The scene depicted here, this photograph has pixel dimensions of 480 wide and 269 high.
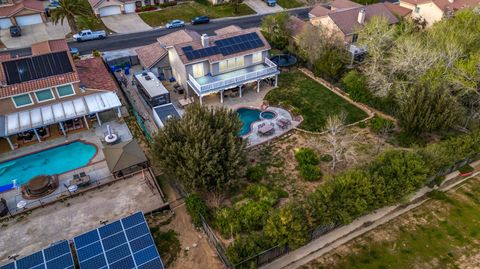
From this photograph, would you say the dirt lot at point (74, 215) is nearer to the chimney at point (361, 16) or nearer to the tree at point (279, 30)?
the tree at point (279, 30)

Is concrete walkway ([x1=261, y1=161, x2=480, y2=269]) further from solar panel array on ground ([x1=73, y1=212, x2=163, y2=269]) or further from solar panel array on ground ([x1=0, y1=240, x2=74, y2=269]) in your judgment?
solar panel array on ground ([x1=0, y1=240, x2=74, y2=269])

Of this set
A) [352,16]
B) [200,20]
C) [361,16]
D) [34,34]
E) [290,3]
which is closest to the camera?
[361,16]

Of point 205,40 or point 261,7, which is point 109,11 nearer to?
point 261,7

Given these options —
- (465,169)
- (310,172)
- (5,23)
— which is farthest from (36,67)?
(465,169)

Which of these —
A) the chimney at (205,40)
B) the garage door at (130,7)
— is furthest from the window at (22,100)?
the garage door at (130,7)

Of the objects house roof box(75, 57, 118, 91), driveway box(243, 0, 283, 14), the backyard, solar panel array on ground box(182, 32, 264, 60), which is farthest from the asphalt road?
the backyard

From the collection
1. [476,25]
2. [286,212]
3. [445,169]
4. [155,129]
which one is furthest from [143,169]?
[476,25]

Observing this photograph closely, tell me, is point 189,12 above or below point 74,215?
above
